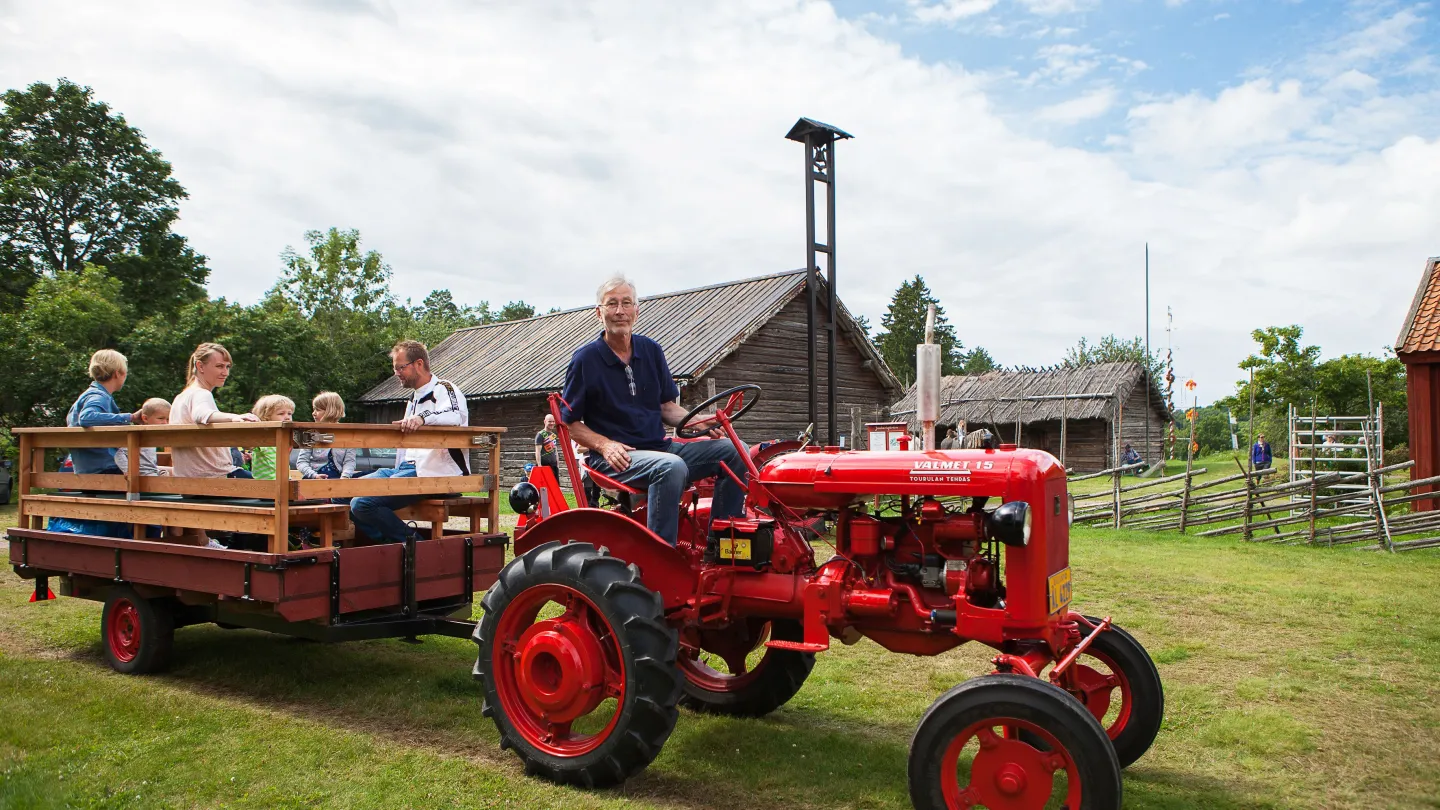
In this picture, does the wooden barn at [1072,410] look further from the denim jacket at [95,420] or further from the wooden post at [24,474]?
the wooden post at [24,474]

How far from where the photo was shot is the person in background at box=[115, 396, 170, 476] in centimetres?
597

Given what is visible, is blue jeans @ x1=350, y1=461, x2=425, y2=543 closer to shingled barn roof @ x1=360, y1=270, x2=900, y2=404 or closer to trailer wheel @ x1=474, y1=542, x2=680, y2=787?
trailer wheel @ x1=474, y1=542, x2=680, y2=787

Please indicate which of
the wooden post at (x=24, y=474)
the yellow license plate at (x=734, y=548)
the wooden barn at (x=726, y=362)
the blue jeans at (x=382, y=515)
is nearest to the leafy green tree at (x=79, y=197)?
the wooden barn at (x=726, y=362)

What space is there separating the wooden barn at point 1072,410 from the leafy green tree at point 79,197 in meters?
23.7

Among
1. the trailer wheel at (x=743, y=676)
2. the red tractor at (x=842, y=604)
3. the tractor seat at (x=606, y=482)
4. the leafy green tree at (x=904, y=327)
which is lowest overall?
the trailer wheel at (x=743, y=676)

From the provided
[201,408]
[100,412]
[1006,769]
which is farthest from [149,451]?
[1006,769]

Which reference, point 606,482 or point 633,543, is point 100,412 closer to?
point 606,482

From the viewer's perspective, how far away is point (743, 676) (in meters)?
4.89

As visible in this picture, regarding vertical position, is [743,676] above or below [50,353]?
below

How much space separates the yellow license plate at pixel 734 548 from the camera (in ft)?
13.4

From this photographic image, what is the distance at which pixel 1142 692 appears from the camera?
387 centimetres

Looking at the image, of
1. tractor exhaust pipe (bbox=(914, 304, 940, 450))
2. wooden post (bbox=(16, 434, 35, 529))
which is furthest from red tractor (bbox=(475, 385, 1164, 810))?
wooden post (bbox=(16, 434, 35, 529))

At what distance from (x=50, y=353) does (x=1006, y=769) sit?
22.1m

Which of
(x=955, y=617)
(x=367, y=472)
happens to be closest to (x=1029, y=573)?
(x=955, y=617)
